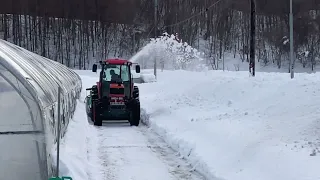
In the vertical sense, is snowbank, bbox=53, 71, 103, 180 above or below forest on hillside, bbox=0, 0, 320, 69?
below

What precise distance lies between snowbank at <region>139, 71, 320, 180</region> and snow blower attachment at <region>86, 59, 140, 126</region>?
888 mm

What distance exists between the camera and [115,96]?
1848 centimetres

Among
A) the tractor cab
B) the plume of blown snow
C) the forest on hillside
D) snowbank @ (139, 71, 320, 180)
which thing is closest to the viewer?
snowbank @ (139, 71, 320, 180)

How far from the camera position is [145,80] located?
4194cm

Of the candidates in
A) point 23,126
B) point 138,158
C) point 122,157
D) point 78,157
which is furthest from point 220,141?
point 23,126

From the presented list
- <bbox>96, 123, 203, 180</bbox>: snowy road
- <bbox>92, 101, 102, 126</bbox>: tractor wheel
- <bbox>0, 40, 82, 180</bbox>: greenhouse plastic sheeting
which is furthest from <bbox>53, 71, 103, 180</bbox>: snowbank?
<bbox>92, 101, 102, 126</bbox>: tractor wheel

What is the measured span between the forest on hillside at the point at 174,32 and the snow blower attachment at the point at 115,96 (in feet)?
148

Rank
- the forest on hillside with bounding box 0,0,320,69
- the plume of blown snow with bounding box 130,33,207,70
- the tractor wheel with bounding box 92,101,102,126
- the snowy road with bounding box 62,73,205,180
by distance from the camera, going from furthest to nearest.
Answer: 1. the forest on hillside with bounding box 0,0,320,69
2. the plume of blown snow with bounding box 130,33,207,70
3. the tractor wheel with bounding box 92,101,102,126
4. the snowy road with bounding box 62,73,205,180

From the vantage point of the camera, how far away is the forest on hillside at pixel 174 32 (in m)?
68.5

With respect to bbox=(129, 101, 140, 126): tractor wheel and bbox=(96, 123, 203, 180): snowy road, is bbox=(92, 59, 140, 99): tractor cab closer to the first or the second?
bbox=(129, 101, 140, 126): tractor wheel

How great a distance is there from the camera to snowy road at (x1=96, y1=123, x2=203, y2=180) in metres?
10.5

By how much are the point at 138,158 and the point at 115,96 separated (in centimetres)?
655

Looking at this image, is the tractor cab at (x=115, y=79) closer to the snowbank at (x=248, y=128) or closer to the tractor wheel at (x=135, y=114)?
the tractor wheel at (x=135, y=114)

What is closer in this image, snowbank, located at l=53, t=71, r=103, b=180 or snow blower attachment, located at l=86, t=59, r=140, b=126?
snowbank, located at l=53, t=71, r=103, b=180
